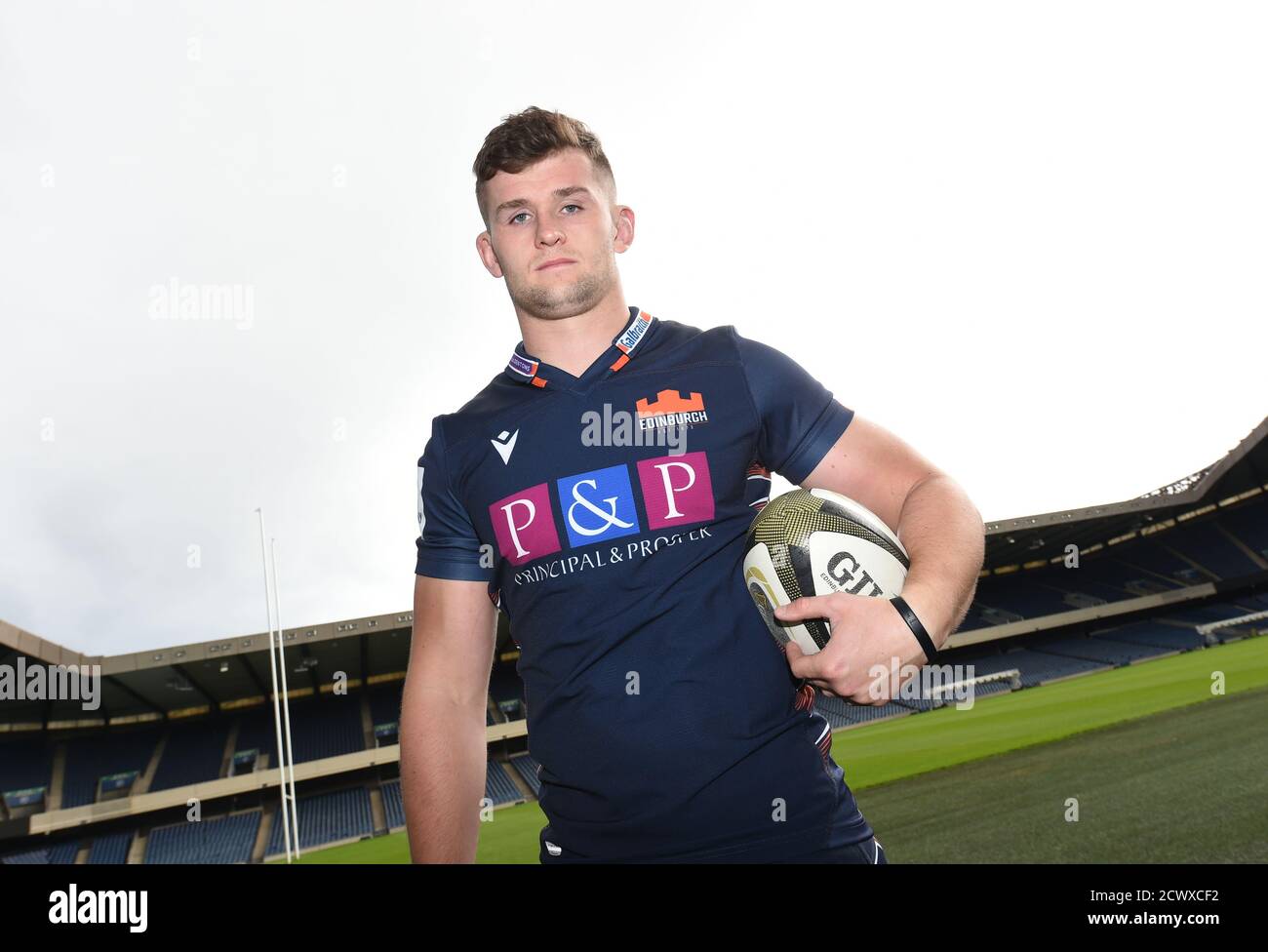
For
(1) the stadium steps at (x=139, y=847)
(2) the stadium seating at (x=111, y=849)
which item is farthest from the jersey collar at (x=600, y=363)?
(2) the stadium seating at (x=111, y=849)

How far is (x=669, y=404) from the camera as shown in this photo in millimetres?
2037

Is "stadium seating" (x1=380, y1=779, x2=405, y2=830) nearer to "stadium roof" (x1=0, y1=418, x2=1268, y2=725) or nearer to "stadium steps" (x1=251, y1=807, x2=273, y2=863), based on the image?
"stadium steps" (x1=251, y1=807, x2=273, y2=863)

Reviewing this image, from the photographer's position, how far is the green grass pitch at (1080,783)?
18.9 ft

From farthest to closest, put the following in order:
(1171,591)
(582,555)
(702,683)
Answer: (1171,591) < (582,555) < (702,683)

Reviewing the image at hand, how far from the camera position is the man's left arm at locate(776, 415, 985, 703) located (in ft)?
4.56

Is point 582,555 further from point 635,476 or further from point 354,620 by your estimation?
point 354,620

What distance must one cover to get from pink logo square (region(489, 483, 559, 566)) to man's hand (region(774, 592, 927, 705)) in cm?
72

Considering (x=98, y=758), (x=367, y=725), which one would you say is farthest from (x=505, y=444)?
(x=98, y=758)

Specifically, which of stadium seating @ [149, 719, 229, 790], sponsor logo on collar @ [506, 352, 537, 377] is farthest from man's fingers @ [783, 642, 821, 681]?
stadium seating @ [149, 719, 229, 790]

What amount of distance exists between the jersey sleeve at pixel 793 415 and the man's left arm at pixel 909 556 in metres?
0.04

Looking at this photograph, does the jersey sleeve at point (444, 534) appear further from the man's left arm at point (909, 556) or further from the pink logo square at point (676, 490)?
the man's left arm at point (909, 556)

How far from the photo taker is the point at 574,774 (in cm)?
182
